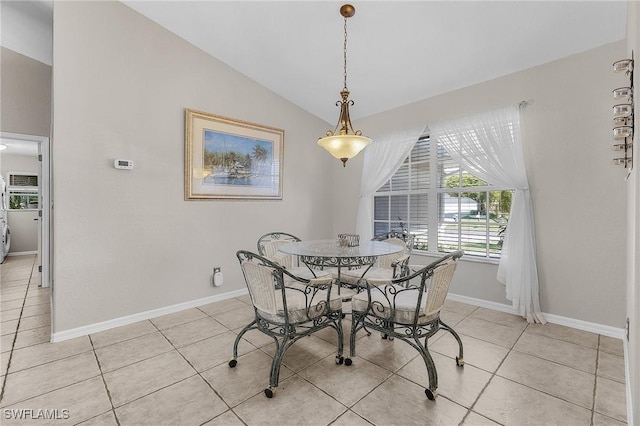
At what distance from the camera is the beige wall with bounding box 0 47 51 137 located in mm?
3477

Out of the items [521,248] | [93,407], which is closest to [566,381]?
[521,248]

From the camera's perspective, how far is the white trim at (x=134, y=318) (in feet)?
8.52

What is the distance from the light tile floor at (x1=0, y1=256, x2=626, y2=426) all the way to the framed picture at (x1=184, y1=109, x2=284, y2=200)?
1.67 meters

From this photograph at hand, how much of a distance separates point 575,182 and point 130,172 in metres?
4.50

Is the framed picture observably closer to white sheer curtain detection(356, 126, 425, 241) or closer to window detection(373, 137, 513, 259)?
white sheer curtain detection(356, 126, 425, 241)

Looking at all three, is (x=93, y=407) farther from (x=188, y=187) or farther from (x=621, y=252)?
(x=621, y=252)

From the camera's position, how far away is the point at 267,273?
1846mm

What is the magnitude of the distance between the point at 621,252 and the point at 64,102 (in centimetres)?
523

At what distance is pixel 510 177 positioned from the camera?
10.2 feet

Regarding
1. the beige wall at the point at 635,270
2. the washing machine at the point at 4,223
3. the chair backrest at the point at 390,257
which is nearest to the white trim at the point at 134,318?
the chair backrest at the point at 390,257

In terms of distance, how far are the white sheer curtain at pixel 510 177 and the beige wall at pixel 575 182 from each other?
0.32ft

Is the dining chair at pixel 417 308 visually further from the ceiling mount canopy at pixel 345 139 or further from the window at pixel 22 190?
the window at pixel 22 190

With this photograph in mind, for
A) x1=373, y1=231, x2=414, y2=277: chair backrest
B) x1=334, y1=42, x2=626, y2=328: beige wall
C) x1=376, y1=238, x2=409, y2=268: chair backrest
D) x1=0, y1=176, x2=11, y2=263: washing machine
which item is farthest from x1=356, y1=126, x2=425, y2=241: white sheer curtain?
x1=0, y1=176, x2=11, y2=263: washing machine

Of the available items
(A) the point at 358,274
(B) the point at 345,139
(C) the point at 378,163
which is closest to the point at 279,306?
(A) the point at 358,274
